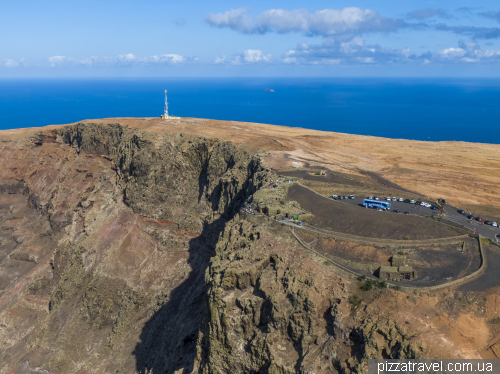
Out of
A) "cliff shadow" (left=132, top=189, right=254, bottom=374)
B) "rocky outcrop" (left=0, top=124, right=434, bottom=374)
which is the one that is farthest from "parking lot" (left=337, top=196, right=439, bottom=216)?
"cliff shadow" (left=132, top=189, right=254, bottom=374)

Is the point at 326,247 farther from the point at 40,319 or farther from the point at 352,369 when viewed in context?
the point at 40,319

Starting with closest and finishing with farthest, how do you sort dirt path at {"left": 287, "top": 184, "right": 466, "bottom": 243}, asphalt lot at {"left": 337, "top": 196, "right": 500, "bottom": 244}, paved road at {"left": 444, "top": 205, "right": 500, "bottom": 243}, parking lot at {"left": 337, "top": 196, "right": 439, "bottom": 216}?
dirt path at {"left": 287, "top": 184, "right": 466, "bottom": 243} < paved road at {"left": 444, "top": 205, "right": 500, "bottom": 243} < asphalt lot at {"left": 337, "top": 196, "right": 500, "bottom": 244} < parking lot at {"left": 337, "top": 196, "right": 439, "bottom": 216}

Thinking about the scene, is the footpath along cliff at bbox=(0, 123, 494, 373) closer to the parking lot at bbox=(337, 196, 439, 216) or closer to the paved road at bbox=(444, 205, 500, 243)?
the parking lot at bbox=(337, 196, 439, 216)

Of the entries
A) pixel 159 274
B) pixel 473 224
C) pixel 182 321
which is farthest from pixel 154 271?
pixel 473 224

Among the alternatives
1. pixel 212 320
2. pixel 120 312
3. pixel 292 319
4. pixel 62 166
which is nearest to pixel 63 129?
pixel 62 166

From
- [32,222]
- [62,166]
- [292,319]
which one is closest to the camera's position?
[292,319]

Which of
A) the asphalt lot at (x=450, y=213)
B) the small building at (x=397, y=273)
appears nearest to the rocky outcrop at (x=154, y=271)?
the small building at (x=397, y=273)
